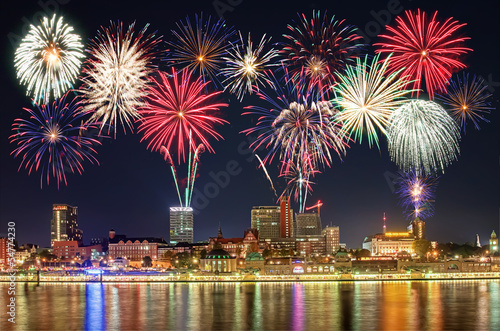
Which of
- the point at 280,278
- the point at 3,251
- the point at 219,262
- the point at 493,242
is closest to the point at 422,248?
the point at 493,242

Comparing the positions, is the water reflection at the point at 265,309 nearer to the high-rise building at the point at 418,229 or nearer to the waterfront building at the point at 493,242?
the waterfront building at the point at 493,242

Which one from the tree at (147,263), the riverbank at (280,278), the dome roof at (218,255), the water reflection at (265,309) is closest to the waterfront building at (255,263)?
the dome roof at (218,255)

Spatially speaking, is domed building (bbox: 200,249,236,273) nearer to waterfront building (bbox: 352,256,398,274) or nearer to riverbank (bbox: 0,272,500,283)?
riverbank (bbox: 0,272,500,283)

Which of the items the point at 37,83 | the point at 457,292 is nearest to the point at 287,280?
the point at 457,292

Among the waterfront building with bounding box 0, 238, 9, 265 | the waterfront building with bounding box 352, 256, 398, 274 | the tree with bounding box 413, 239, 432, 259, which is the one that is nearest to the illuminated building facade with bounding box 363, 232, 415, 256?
the tree with bounding box 413, 239, 432, 259

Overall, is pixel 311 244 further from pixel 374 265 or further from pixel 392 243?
pixel 374 265

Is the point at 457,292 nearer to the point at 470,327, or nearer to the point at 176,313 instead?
the point at 470,327
